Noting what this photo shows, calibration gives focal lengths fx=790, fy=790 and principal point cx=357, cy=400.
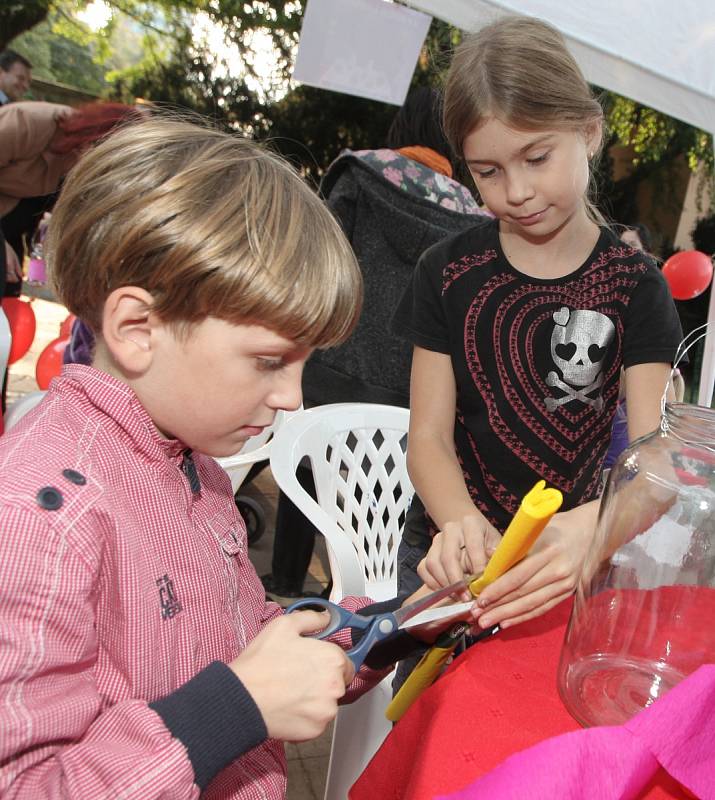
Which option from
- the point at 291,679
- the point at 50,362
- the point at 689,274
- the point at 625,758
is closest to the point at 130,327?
the point at 291,679

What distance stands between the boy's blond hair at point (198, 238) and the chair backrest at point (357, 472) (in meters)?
0.75

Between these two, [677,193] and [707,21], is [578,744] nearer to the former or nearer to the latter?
[707,21]

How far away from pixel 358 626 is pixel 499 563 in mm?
176

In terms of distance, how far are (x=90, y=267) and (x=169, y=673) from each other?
1.44 feet

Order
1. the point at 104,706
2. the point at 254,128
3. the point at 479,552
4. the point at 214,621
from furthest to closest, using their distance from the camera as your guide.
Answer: the point at 254,128 < the point at 479,552 < the point at 214,621 < the point at 104,706

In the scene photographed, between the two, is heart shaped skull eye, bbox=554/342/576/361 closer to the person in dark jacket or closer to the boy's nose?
the boy's nose

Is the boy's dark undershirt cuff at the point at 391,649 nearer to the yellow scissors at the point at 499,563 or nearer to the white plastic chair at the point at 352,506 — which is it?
the yellow scissors at the point at 499,563

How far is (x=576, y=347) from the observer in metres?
1.37

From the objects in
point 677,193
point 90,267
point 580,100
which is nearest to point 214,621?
point 90,267

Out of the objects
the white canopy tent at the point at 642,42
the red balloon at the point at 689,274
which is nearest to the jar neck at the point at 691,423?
the white canopy tent at the point at 642,42

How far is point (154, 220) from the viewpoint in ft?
2.65

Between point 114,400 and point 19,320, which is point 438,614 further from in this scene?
point 19,320

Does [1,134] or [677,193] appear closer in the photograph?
[1,134]

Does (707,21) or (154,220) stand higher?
(707,21)
